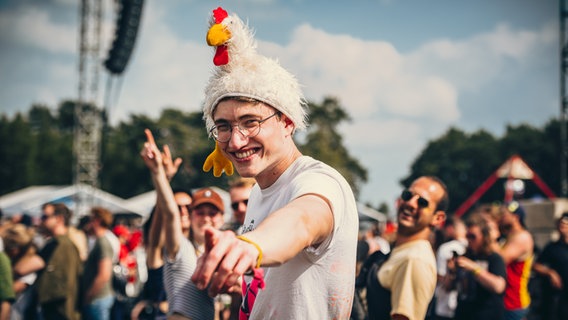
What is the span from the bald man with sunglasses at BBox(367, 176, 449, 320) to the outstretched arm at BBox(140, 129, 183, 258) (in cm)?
126

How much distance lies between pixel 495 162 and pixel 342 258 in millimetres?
66356

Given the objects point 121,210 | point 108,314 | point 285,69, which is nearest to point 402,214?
point 285,69

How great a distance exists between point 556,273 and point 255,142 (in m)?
5.98

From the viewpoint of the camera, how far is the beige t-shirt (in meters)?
3.42

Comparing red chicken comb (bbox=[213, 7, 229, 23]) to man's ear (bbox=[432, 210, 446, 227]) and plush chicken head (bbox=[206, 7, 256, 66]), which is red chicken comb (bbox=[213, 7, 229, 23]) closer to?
plush chicken head (bbox=[206, 7, 256, 66])

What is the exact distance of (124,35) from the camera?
18.6 metres

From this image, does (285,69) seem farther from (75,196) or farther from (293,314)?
(75,196)

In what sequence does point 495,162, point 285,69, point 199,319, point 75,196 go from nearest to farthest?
point 285,69 < point 199,319 < point 75,196 < point 495,162

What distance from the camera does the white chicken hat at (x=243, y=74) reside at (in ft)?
6.89

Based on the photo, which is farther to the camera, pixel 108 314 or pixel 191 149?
pixel 191 149

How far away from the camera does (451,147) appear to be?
68.2 metres

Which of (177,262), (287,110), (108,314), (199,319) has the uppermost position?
(287,110)

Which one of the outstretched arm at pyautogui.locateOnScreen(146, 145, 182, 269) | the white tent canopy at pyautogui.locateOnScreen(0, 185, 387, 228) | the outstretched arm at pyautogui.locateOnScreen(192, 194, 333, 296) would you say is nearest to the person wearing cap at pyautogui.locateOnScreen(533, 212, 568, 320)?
the outstretched arm at pyautogui.locateOnScreen(146, 145, 182, 269)

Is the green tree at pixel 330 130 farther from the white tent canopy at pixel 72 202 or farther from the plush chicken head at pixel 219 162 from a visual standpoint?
the plush chicken head at pixel 219 162
